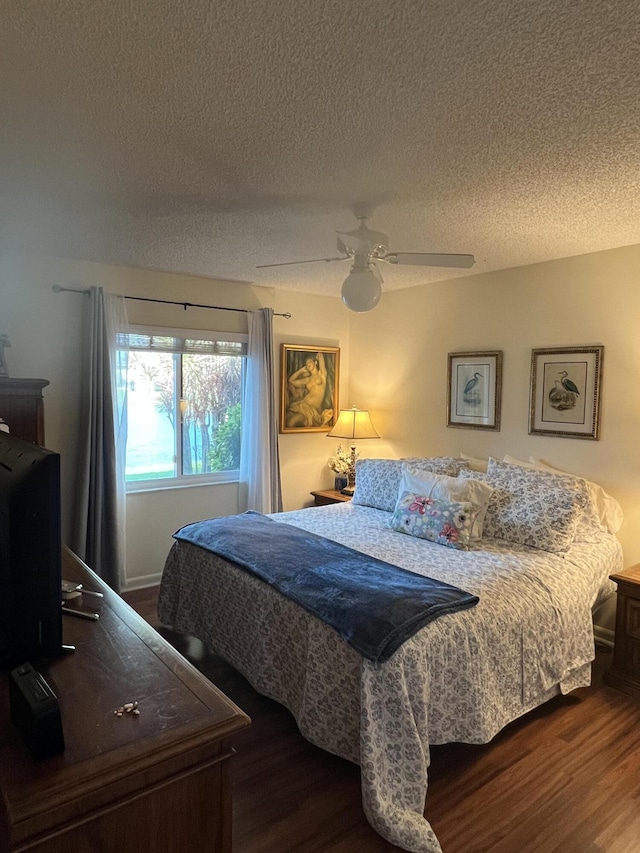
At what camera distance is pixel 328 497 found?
15.3 feet

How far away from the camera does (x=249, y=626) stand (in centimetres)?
264

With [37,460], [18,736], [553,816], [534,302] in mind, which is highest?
[534,302]

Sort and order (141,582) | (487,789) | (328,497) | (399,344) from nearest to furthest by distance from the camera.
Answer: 1. (487,789)
2. (141,582)
3. (328,497)
4. (399,344)

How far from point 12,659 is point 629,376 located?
3373 mm

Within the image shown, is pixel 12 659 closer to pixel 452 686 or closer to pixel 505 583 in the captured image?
pixel 452 686

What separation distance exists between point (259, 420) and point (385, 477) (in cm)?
124

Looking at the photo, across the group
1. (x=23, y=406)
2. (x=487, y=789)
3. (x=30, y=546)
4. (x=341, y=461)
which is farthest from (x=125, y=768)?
(x=341, y=461)

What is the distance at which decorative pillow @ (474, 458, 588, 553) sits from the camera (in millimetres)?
2986

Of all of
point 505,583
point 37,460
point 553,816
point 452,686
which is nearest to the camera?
point 37,460

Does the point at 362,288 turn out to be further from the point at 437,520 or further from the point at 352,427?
the point at 352,427

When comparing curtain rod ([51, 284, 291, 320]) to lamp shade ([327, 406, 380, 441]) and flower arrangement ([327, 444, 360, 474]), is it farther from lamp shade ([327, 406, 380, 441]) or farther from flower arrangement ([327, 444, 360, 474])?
flower arrangement ([327, 444, 360, 474])

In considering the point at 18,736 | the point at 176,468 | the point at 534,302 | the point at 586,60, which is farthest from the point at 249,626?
the point at 534,302

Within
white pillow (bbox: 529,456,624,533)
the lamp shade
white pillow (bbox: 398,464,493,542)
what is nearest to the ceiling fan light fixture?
white pillow (bbox: 398,464,493,542)

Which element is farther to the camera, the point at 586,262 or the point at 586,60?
the point at 586,262
